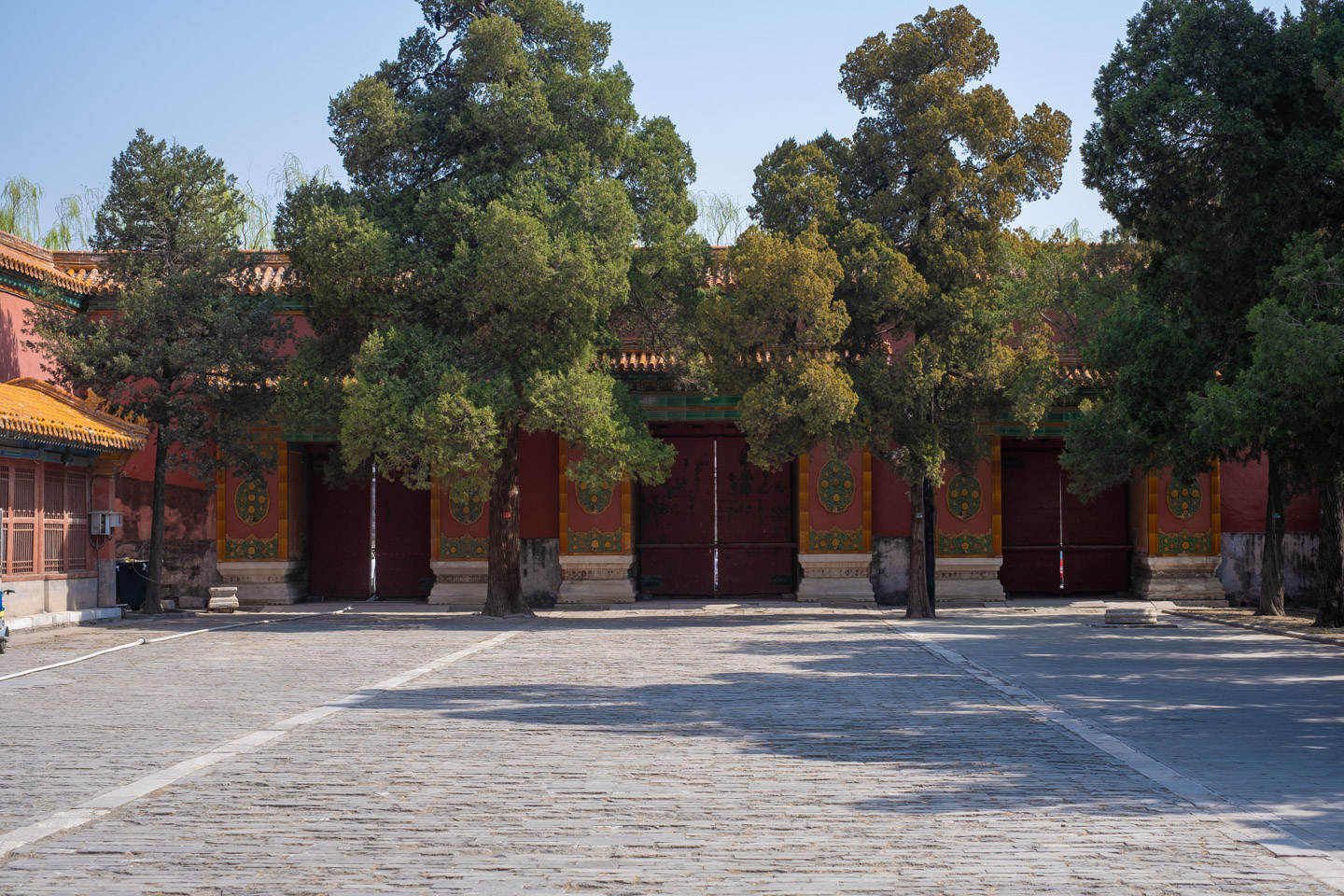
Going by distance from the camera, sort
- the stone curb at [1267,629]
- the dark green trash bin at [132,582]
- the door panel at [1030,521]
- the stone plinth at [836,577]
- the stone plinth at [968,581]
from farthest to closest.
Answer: the door panel at [1030,521], the stone plinth at [968,581], the stone plinth at [836,577], the dark green trash bin at [132,582], the stone curb at [1267,629]

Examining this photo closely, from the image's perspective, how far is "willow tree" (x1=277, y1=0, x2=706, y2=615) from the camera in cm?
1938

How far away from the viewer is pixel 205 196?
22.0 m

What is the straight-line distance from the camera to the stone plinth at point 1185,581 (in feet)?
80.4

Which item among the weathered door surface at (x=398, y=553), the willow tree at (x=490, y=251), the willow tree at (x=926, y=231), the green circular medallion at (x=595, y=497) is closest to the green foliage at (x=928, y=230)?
the willow tree at (x=926, y=231)

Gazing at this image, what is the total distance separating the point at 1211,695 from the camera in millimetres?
11203

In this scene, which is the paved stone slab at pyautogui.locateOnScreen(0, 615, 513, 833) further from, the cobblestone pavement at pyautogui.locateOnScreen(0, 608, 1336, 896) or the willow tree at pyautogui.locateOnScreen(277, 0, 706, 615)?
the willow tree at pyautogui.locateOnScreen(277, 0, 706, 615)

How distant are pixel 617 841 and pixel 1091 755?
3.80 meters

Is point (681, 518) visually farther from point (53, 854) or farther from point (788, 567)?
point (53, 854)

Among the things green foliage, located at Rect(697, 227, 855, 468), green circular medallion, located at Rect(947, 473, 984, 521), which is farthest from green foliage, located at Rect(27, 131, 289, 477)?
green circular medallion, located at Rect(947, 473, 984, 521)

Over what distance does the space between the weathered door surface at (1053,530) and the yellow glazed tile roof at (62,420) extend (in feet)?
56.6

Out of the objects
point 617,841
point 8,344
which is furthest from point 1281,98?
point 8,344

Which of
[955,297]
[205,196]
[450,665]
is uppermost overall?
[205,196]

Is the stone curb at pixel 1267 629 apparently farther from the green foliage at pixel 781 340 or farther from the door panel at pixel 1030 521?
the green foliage at pixel 781 340

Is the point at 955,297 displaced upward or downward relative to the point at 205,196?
downward
